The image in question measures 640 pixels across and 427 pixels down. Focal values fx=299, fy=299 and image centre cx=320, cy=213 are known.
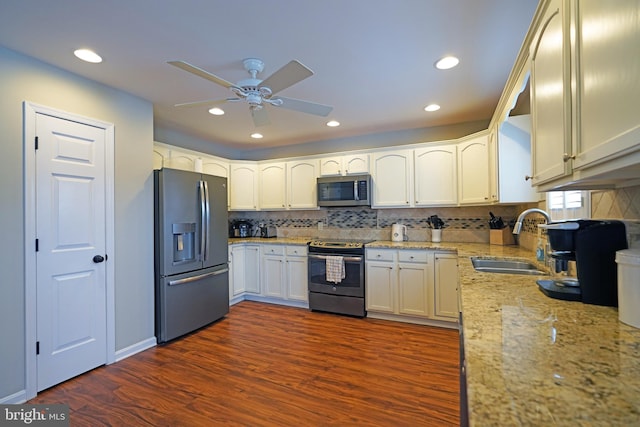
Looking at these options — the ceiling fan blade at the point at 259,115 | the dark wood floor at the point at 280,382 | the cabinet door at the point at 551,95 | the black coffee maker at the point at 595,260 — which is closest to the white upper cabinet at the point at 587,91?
the cabinet door at the point at 551,95

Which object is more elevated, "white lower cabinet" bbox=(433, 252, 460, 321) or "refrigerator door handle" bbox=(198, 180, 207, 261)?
"refrigerator door handle" bbox=(198, 180, 207, 261)

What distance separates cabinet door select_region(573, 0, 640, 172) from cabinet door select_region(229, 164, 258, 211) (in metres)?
4.22

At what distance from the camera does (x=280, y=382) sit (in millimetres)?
2293

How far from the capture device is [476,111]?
3373 millimetres

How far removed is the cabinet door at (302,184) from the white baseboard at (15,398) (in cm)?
324

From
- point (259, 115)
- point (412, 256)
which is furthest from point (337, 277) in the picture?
point (259, 115)

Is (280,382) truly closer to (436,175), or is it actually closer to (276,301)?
(276,301)

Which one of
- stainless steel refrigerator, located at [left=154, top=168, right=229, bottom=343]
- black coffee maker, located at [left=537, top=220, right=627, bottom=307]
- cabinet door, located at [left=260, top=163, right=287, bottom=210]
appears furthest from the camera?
cabinet door, located at [left=260, top=163, right=287, bottom=210]

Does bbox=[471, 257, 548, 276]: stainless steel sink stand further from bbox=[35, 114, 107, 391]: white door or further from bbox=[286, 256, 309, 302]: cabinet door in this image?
bbox=[35, 114, 107, 391]: white door

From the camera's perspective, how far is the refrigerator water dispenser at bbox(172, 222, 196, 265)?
3051 mm

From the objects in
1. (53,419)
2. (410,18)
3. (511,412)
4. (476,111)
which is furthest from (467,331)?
(476,111)

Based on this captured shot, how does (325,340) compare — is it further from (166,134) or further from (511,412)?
(166,134)

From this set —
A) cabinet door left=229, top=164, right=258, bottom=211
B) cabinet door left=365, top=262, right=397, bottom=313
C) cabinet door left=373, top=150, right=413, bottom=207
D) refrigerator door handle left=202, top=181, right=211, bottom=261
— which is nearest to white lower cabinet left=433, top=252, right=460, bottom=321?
cabinet door left=365, top=262, right=397, bottom=313

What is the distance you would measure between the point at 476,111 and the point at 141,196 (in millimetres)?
3650
